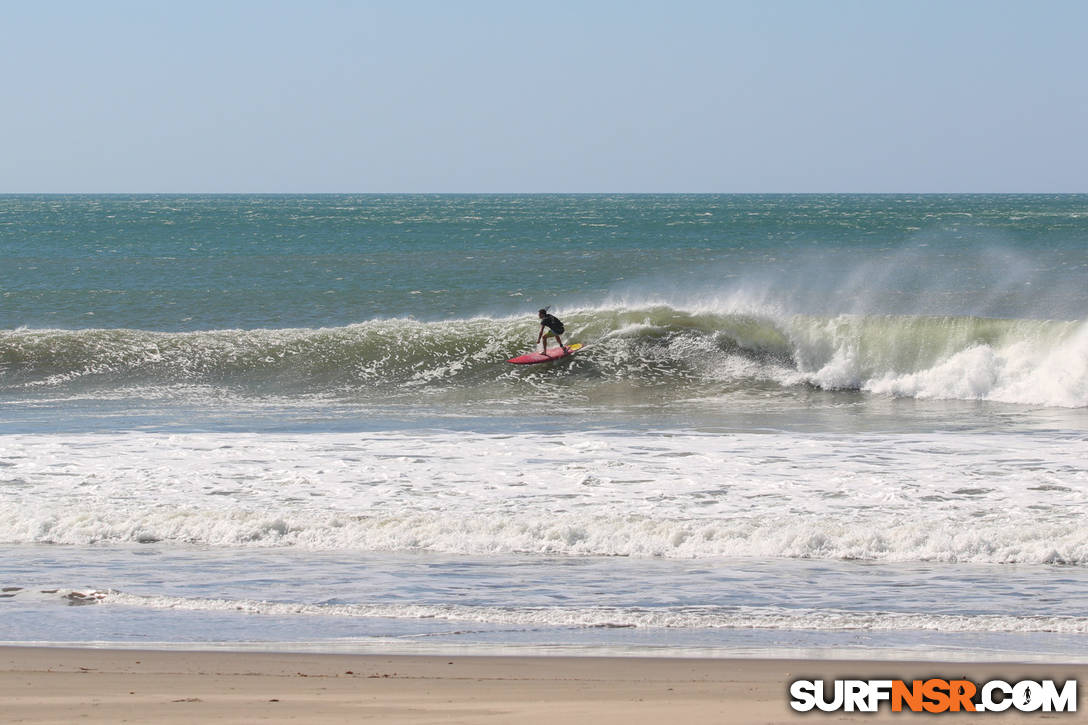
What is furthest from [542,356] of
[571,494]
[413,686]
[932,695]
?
[932,695]

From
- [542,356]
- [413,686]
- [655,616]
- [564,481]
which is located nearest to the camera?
[413,686]

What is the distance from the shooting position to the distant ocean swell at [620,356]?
763 inches

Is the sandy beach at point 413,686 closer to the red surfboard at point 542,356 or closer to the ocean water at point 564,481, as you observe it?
the ocean water at point 564,481

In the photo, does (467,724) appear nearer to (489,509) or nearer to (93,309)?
(489,509)

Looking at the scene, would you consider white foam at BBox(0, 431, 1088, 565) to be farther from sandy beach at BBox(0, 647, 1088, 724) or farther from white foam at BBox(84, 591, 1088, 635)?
sandy beach at BBox(0, 647, 1088, 724)

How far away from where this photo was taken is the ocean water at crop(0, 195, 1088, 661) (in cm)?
741

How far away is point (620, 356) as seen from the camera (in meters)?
22.0

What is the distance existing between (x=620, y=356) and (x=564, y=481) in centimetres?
1086

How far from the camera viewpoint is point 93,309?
32.1 m

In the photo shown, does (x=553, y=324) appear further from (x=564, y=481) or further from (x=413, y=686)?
(x=413, y=686)

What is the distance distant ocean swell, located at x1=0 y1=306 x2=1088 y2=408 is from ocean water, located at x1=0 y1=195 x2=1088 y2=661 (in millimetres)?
81

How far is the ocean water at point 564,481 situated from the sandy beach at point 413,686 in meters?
0.37

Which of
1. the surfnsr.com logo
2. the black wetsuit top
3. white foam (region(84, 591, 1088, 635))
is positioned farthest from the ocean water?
the black wetsuit top

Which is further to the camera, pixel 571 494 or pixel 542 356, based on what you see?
pixel 542 356
